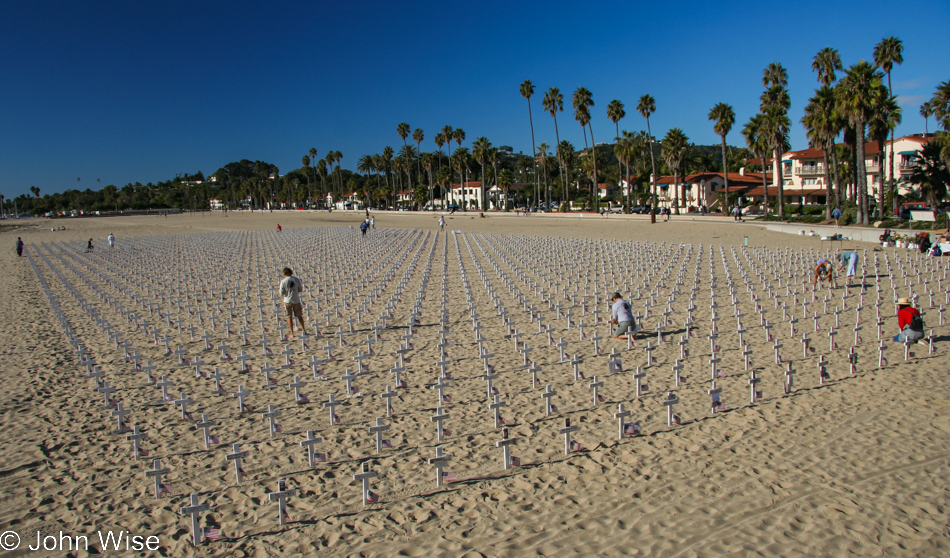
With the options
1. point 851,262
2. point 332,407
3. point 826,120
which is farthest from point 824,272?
point 826,120

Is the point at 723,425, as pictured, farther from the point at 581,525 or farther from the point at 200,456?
the point at 200,456

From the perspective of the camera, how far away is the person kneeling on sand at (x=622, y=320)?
11.2m

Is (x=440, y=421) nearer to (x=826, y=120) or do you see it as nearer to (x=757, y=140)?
(x=826, y=120)

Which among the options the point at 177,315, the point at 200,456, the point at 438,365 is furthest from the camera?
the point at 177,315

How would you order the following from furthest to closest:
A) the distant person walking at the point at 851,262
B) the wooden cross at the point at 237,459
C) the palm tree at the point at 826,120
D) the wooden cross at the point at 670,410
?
the palm tree at the point at 826,120
the distant person walking at the point at 851,262
the wooden cross at the point at 670,410
the wooden cross at the point at 237,459

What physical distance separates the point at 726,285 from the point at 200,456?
15424 mm

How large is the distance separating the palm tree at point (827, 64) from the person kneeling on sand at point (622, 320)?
48.6 m

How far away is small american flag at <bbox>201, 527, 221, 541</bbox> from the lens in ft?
16.6

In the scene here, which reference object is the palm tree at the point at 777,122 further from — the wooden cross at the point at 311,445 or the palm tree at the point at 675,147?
the wooden cross at the point at 311,445

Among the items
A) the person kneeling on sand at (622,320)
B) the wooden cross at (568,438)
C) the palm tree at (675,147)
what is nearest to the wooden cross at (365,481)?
the wooden cross at (568,438)

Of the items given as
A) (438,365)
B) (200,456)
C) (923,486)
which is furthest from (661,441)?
(200,456)

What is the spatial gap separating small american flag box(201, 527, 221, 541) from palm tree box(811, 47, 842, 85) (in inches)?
2243

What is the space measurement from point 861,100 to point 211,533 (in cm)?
4370

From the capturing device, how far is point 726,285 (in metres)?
17.4
